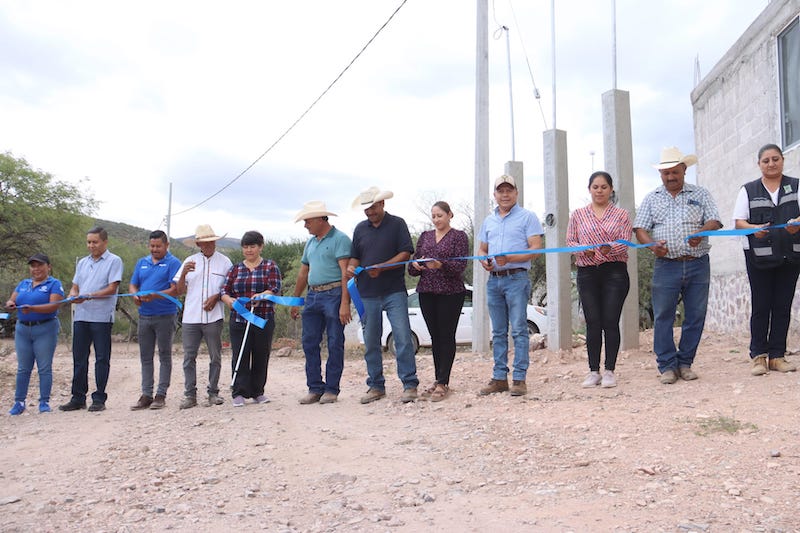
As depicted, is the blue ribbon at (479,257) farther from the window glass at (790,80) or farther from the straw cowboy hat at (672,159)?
the window glass at (790,80)

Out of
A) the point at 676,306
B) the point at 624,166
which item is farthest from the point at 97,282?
the point at 624,166

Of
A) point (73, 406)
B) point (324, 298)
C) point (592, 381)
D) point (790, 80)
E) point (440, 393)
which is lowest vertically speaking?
point (73, 406)

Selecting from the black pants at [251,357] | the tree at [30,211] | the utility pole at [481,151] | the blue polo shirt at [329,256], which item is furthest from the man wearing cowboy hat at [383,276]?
the tree at [30,211]

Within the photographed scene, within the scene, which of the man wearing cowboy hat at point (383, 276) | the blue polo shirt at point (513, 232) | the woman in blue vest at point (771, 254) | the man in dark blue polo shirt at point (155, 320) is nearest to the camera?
the woman in blue vest at point (771, 254)

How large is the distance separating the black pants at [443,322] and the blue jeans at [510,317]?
1.20 feet

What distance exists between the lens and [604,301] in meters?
6.29

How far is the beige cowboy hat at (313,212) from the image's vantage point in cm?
702

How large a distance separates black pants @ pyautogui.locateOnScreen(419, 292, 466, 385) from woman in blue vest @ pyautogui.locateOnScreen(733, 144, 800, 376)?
2636 mm

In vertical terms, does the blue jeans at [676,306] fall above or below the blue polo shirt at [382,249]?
below

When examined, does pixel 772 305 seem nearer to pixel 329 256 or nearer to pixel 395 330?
pixel 395 330

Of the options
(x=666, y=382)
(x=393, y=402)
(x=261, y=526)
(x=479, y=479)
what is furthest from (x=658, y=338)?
(x=261, y=526)

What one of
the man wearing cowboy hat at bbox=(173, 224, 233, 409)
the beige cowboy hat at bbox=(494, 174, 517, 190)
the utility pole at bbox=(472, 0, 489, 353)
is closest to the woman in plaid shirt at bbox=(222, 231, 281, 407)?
the man wearing cowboy hat at bbox=(173, 224, 233, 409)

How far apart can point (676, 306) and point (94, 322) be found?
6077mm

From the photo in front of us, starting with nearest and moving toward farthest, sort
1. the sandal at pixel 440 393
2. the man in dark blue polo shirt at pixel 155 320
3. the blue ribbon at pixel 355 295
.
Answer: the sandal at pixel 440 393, the blue ribbon at pixel 355 295, the man in dark blue polo shirt at pixel 155 320
